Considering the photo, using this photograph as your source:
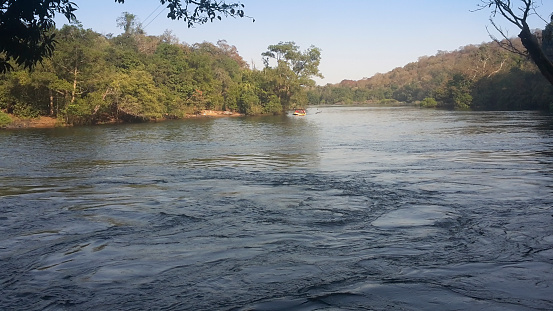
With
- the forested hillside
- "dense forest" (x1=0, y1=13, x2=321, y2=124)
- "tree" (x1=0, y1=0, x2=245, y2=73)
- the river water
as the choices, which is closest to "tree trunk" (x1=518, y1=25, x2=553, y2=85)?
the river water

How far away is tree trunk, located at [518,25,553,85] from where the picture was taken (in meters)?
7.42

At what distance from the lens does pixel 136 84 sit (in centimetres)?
4934

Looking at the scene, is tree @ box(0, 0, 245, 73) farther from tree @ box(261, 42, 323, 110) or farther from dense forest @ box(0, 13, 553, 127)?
tree @ box(261, 42, 323, 110)

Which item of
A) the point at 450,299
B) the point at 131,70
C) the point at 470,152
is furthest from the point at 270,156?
the point at 131,70

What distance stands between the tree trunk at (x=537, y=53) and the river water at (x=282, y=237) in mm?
2461

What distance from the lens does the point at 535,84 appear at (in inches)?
2141

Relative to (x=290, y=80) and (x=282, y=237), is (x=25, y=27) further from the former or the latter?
(x=290, y=80)

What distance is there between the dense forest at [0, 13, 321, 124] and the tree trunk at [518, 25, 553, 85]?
67.2 ft

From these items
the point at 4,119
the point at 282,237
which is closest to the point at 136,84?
the point at 4,119

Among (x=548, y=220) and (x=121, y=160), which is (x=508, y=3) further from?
(x=121, y=160)

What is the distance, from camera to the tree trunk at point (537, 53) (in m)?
7.42

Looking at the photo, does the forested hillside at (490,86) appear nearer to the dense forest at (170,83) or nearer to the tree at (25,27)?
the dense forest at (170,83)

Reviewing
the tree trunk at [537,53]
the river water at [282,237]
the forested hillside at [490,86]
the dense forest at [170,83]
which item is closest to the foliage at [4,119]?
the dense forest at [170,83]

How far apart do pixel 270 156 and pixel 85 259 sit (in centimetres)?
1364
